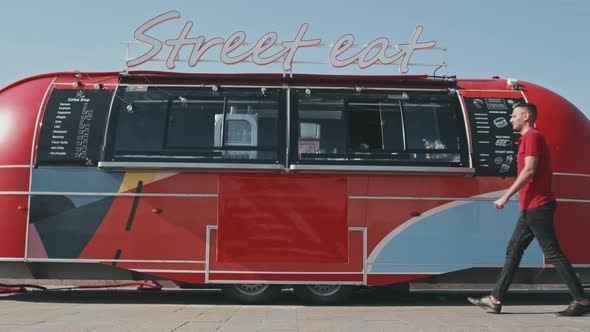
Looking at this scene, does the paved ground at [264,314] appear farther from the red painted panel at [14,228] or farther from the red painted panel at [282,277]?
the red painted panel at [14,228]

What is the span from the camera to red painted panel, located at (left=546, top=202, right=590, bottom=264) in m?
7.50

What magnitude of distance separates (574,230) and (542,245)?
212 centimetres

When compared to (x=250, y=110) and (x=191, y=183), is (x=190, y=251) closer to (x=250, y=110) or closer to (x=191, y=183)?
(x=191, y=183)

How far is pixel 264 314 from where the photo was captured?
6.37 meters

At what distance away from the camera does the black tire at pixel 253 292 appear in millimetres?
7453

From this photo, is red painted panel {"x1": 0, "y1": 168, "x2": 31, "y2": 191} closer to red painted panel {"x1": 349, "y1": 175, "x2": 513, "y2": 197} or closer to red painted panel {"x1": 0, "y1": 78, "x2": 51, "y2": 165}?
red painted panel {"x1": 0, "y1": 78, "x2": 51, "y2": 165}

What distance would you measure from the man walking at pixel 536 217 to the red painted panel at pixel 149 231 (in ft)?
11.6

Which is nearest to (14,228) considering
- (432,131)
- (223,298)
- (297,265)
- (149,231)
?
(149,231)

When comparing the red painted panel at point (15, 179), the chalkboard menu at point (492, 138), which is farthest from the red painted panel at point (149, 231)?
the chalkboard menu at point (492, 138)

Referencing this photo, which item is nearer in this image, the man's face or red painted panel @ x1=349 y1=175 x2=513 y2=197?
the man's face

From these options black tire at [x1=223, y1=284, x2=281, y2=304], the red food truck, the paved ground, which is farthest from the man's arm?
black tire at [x1=223, y1=284, x2=281, y2=304]

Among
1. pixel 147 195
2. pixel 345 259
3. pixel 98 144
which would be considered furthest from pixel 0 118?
pixel 345 259

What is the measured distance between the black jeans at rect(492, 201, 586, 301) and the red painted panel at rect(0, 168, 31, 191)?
575 cm

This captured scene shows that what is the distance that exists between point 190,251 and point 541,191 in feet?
13.6
